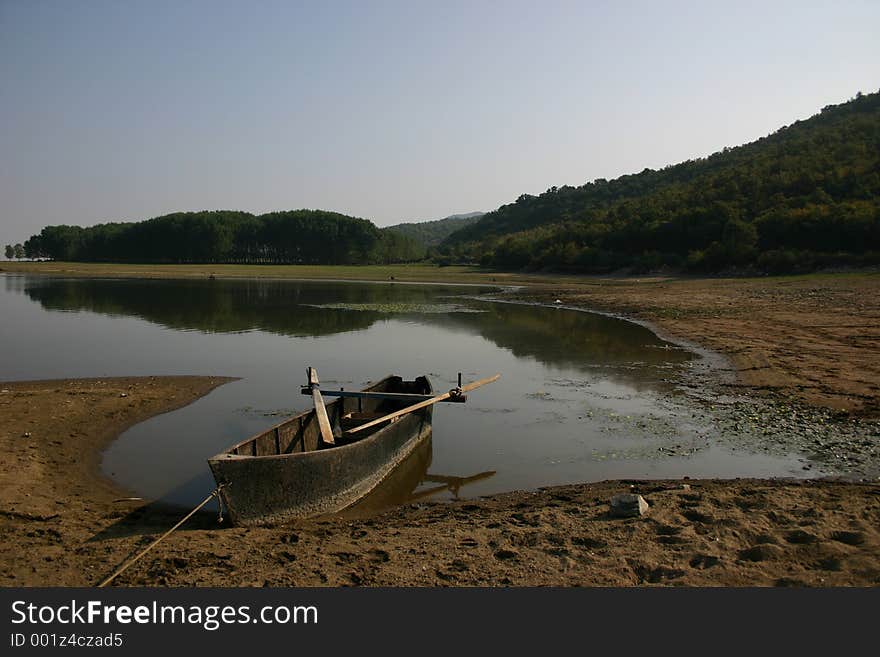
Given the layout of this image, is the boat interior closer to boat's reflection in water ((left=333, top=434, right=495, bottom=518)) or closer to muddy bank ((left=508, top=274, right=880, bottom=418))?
boat's reflection in water ((left=333, top=434, right=495, bottom=518))

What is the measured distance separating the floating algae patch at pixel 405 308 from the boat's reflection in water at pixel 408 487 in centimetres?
2405

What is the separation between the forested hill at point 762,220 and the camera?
1752 inches

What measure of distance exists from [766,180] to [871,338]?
5033 centimetres

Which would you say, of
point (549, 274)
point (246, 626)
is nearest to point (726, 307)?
point (246, 626)

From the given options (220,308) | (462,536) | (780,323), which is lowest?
(462,536)

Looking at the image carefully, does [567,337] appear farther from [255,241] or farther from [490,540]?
[255,241]

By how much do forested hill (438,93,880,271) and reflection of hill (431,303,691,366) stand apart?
70.8ft

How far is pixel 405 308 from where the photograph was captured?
3684 centimetres

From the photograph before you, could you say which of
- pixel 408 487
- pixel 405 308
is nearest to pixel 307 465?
pixel 408 487

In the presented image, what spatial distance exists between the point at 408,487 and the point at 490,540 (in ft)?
9.86

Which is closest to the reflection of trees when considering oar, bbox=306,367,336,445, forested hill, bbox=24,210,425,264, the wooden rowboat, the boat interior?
the boat interior

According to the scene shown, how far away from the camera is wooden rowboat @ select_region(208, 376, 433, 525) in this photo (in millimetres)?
7113

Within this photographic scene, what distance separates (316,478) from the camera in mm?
7734

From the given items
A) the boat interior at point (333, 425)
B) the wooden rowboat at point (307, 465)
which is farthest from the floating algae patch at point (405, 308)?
the wooden rowboat at point (307, 465)
